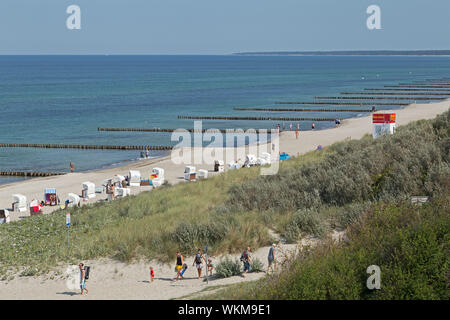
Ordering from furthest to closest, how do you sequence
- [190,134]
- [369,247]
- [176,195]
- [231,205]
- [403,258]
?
[190,134], [176,195], [231,205], [369,247], [403,258]

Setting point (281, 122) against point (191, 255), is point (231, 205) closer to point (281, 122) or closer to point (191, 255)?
point (191, 255)

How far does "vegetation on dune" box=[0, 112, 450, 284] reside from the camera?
14.1 m

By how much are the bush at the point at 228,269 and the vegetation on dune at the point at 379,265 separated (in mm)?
2401

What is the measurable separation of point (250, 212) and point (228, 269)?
424 cm

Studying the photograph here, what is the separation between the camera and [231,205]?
685 inches

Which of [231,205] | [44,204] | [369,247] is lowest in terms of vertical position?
[44,204]

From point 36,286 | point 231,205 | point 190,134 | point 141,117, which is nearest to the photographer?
point 36,286

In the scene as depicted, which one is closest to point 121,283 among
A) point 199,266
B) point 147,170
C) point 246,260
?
point 199,266

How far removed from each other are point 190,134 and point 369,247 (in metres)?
45.6

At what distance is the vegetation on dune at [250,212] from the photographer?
14133 millimetres

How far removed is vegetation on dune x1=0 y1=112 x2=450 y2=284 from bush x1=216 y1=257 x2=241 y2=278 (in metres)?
1.33

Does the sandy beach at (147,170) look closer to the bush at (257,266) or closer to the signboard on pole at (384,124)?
the signboard on pole at (384,124)

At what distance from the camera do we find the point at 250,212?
1642 cm

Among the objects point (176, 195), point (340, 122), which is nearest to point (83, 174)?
point (176, 195)
